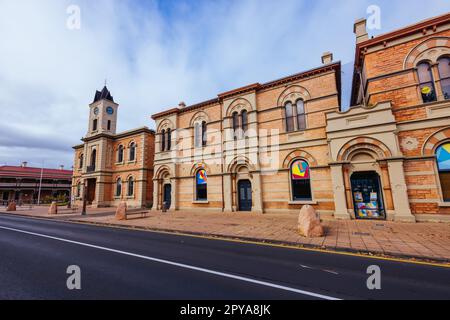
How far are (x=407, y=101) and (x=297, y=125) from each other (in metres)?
6.20

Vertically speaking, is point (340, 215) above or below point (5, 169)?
below

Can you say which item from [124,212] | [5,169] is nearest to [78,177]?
[124,212]

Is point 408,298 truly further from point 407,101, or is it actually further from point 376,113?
point 407,101

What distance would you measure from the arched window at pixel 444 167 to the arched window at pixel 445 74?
2904mm

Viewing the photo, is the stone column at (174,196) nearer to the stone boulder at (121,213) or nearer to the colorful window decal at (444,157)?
the stone boulder at (121,213)

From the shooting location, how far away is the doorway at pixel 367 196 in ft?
37.8

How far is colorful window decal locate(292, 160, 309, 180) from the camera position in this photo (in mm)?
14105

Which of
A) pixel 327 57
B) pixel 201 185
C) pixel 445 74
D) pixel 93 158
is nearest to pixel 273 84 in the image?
pixel 327 57

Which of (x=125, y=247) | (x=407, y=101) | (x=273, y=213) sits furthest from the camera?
(x=273, y=213)

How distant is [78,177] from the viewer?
101 ft

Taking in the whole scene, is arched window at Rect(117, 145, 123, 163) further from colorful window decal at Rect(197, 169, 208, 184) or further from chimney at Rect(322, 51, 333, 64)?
chimney at Rect(322, 51, 333, 64)

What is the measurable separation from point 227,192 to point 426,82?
14261mm

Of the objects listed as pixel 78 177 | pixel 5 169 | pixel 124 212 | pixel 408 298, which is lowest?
pixel 408 298

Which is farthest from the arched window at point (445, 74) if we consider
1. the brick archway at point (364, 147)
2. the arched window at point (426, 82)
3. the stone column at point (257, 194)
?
the stone column at point (257, 194)
